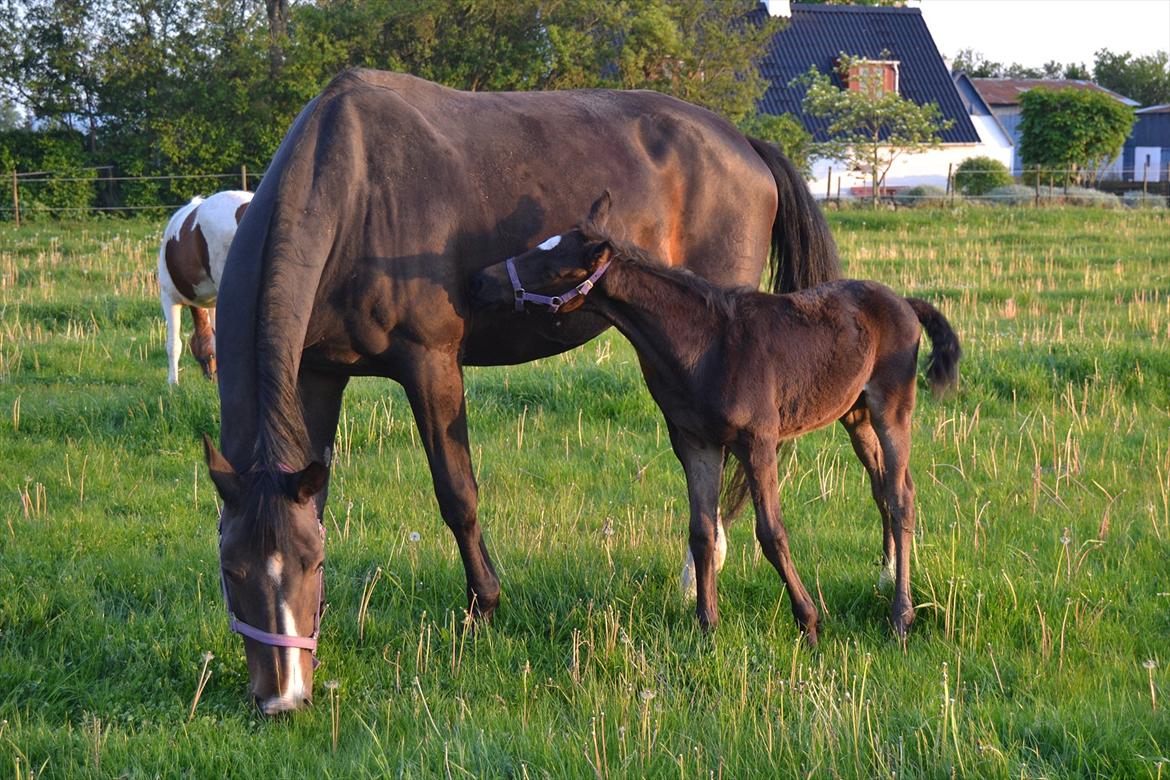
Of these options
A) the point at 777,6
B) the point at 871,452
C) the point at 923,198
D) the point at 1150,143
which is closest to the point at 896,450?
the point at 871,452

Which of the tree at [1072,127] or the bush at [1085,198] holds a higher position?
the tree at [1072,127]

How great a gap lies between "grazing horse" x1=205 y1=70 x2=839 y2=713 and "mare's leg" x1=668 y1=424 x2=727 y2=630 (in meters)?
0.86

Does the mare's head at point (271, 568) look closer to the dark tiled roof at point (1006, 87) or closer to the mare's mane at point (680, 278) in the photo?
the mare's mane at point (680, 278)

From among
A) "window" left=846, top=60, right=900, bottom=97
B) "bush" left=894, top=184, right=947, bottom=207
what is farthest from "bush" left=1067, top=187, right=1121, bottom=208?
"window" left=846, top=60, right=900, bottom=97

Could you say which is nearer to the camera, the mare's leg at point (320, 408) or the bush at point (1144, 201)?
the mare's leg at point (320, 408)

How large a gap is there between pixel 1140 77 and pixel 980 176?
5300cm

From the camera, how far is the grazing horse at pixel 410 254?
3.74m

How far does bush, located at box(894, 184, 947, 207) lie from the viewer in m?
28.2

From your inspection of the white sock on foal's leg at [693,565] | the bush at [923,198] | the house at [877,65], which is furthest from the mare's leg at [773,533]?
the house at [877,65]

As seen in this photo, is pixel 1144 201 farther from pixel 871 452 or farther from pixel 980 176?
pixel 871 452

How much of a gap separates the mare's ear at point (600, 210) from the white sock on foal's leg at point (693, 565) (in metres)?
1.42

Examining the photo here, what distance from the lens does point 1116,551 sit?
514 centimetres

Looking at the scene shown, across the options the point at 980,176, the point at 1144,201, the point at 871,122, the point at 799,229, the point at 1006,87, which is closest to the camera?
the point at 799,229

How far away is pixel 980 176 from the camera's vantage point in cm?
3516
